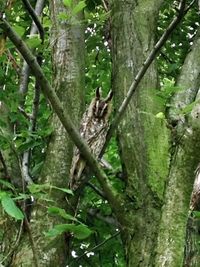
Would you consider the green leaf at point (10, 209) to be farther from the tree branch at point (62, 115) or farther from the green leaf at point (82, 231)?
the tree branch at point (62, 115)

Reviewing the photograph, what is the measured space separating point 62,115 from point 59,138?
74 cm

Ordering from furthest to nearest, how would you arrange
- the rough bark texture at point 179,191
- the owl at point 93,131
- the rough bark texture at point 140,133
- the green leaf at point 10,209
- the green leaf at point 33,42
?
1. the owl at point 93,131
2. the rough bark texture at point 140,133
3. the rough bark texture at point 179,191
4. the green leaf at point 33,42
5. the green leaf at point 10,209

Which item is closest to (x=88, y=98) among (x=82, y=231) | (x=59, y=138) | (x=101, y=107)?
(x=59, y=138)

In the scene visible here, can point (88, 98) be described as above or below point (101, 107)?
above

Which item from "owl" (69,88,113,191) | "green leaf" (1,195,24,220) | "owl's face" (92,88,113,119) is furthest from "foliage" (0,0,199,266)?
"owl's face" (92,88,113,119)

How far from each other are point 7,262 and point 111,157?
5.24 ft

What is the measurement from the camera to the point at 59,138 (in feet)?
7.55

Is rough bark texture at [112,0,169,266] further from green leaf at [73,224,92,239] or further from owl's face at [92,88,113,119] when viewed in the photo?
green leaf at [73,224,92,239]

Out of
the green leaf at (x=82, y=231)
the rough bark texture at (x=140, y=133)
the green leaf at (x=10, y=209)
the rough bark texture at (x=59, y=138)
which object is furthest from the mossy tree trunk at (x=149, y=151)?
the green leaf at (x=10, y=209)

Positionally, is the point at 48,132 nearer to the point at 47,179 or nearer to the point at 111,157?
the point at 47,179

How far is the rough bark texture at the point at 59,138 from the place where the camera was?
199cm

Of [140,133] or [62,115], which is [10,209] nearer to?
[62,115]

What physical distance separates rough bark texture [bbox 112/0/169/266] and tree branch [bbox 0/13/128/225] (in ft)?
0.23

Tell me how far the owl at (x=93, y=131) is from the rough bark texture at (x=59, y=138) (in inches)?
6.2
